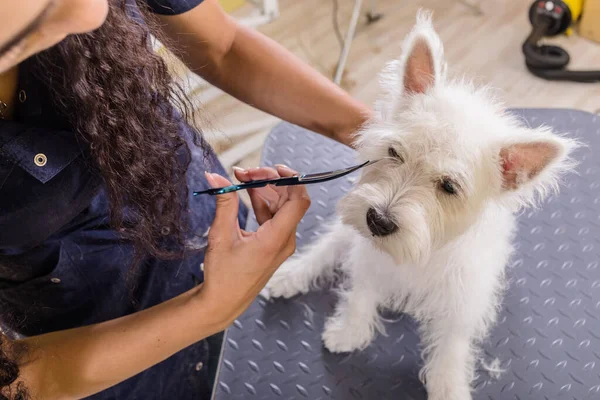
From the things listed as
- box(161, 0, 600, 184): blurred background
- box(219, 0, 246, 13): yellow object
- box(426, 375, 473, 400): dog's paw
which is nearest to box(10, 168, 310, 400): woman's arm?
box(426, 375, 473, 400): dog's paw

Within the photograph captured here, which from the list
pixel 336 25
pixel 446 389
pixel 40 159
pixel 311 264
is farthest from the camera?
pixel 336 25

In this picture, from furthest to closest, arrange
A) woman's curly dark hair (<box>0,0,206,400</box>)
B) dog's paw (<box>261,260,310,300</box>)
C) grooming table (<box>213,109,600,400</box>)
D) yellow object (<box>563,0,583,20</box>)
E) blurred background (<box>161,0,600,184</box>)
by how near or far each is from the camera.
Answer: yellow object (<box>563,0,583,20</box>) → blurred background (<box>161,0,600,184</box>) → dog's paw (<box>261,260,310,300</box>) → grooming table (<box>213,109,600,400</box>) → woman's curly dark hair (<box>0,0,206,400</box>)

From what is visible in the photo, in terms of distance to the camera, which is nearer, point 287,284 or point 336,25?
point 287,284

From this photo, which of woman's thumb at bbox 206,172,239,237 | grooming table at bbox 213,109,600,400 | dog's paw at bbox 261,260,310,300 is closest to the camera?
woman's thumb at bbox 206,172,239,237

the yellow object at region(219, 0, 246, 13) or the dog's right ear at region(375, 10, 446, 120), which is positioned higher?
the dog's right ear at region(375, 10, 446, 120)

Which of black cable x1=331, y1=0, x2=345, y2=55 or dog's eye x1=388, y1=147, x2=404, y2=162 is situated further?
black cable x1=331, y1=0, x2=345, y2=55

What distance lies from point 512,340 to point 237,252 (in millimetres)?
635

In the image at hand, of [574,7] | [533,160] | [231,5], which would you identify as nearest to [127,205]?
[533,160]

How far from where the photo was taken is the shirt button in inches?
28.8

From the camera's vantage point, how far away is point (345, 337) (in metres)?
1.12

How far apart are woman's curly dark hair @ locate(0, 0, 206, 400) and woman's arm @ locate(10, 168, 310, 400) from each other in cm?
8

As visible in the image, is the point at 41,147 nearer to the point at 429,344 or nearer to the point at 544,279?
the point at 429,344

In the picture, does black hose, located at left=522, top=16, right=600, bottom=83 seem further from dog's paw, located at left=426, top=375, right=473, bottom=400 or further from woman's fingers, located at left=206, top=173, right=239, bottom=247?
woman's fingers, located at left=206, top=173, right=239, bottom=247

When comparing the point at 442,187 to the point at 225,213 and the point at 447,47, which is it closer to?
the point at 225,213
